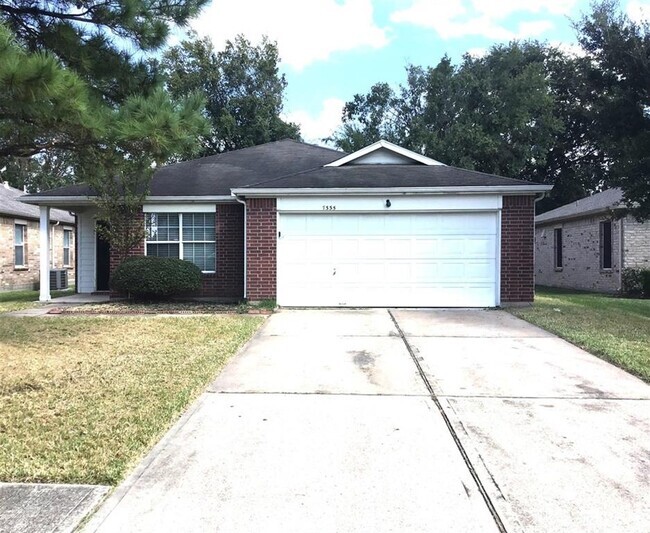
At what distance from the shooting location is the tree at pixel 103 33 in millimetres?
6895

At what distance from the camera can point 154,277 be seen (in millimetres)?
12164

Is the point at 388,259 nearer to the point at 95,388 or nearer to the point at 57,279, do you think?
the point at 95,388

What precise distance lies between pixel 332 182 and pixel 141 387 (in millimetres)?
7688

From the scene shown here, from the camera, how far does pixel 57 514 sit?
2984 mm

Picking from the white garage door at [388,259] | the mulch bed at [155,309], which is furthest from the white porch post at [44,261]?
the white garage door at [388,259]

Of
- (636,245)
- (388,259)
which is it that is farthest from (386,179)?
(636,245)

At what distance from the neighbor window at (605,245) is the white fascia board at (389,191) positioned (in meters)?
9.45

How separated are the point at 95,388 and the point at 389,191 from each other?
7.84 meters

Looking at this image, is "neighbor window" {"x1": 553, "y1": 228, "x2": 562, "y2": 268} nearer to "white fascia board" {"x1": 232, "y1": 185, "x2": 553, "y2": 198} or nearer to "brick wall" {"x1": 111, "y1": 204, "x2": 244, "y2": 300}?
"white fascia board" {"x1": 232, "y1": 185, "x2": 553, "y2": 198}

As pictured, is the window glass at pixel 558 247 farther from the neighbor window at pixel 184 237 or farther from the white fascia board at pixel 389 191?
the neighbor window at pixel 184 237

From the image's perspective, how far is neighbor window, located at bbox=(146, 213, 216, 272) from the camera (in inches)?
530

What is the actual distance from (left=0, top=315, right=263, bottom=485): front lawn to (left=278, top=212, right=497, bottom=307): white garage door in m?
2.90

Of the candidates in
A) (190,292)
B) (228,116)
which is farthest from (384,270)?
(228,116)

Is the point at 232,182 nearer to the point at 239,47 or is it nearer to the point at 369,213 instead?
the point at 369,213
